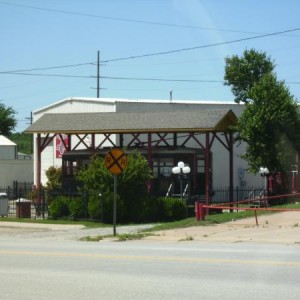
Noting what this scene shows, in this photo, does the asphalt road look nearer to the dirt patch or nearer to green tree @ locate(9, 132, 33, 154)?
the dirt patch

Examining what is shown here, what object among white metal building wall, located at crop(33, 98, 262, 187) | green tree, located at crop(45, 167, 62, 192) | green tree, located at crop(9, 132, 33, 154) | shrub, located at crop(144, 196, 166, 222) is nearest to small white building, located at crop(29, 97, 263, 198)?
white metal building wall, located at crop(33, 98, 262, 187)

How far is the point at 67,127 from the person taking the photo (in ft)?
125

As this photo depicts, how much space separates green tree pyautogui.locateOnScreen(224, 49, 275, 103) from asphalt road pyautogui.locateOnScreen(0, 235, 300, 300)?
36364mm

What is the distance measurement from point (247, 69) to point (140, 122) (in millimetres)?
17899

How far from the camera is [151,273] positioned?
38.7 feet

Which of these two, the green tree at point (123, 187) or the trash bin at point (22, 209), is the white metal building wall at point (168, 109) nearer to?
the trash bin at point (22, 209)

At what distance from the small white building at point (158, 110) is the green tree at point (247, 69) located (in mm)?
2194

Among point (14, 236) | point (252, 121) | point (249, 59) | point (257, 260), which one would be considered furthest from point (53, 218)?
point (249, 59)

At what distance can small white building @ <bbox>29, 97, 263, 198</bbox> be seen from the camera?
51875 millimetres

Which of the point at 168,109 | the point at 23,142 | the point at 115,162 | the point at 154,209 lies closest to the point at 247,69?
the point at 168,109

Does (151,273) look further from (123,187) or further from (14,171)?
(14,171)

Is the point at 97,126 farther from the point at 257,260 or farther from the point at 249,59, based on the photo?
the point at 257,260

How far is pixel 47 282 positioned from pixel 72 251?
17.8 ft

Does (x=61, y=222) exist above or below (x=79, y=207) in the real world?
below
